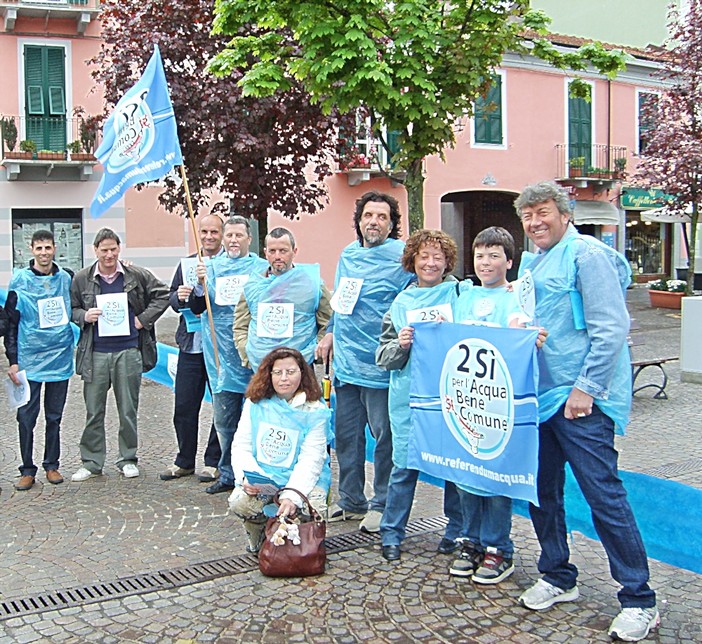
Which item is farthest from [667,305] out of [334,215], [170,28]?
[170,28]

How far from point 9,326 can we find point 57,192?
14.5 metres

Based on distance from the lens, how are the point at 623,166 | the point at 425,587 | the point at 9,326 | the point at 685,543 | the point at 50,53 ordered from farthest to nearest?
the point at 623,166 < the point at 50,53 < the point at 9,326 < the point at 425,587 < the point at 685,543

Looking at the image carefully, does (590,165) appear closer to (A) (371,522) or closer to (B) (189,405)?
(B) (189,405)

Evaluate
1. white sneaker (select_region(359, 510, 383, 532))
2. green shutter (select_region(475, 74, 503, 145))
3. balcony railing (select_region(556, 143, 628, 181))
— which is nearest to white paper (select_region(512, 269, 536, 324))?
white sneaker (select_region(359, 510, 383, 532))

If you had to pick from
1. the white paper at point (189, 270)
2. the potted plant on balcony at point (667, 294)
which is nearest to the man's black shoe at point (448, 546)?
the white paper at point (189, 270)

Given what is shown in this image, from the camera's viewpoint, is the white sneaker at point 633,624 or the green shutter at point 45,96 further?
the green shutter at point 45,96

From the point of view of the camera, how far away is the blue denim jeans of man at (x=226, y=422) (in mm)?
6250

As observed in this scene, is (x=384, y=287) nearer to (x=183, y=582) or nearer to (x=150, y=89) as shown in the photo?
(x=183, y=582)

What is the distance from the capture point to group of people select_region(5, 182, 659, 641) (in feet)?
12.7

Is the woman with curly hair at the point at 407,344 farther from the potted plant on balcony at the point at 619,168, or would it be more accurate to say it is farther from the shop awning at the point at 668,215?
the potted plant on balcony at the point at 619,168

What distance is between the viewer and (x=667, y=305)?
21.8 meters

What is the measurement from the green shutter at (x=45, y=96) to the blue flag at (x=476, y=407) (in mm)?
17324

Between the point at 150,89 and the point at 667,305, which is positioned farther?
the point at 667,305

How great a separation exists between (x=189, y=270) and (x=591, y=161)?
2271 centimetres
